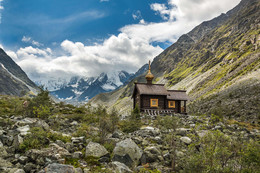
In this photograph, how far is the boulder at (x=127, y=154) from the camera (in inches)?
361

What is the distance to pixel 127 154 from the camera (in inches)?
369

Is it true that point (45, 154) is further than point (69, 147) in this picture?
No

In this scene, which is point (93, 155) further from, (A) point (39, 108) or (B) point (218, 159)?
(A) point (39, 108)

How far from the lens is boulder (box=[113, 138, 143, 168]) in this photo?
9180 mm

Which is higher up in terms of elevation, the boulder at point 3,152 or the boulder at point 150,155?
the boulder at point 3,152

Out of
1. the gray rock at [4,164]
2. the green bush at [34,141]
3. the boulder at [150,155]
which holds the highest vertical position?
the green bush at [34,141]

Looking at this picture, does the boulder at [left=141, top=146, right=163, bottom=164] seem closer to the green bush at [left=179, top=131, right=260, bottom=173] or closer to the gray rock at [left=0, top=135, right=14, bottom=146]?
the green bush at [left=179, top=131, right=260, bottom=173]

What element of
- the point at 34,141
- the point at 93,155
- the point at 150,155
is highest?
the point at 34,141

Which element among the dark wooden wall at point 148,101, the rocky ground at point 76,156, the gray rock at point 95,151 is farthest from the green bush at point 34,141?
the dark wooden wall at point 148,101

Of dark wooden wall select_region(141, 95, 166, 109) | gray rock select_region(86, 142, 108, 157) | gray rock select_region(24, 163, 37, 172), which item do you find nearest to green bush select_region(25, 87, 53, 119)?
gray rock select_region(86, 142, 108, 157)

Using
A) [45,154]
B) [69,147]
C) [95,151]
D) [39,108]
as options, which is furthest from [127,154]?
[39,108]

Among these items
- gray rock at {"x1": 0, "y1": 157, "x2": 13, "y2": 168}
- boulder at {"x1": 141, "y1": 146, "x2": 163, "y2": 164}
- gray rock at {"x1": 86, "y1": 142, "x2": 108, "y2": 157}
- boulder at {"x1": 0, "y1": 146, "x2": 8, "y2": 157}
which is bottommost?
boulder at {"x1": 141, "y1": 146, "x2": 163, "y2": 164}

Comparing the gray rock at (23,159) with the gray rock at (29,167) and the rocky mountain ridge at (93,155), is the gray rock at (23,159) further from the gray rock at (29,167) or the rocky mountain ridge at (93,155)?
the gray rock at (29,167)

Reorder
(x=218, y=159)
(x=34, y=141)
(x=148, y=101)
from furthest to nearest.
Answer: (x=148, y=101) < (x=34, y=141) < (x=218, y=159)
